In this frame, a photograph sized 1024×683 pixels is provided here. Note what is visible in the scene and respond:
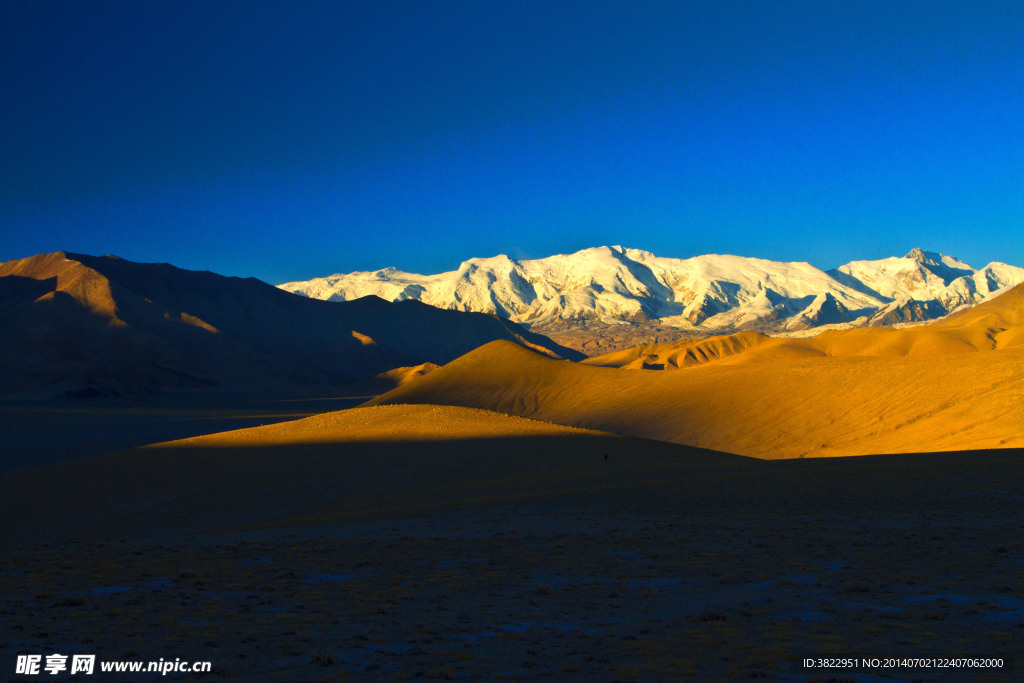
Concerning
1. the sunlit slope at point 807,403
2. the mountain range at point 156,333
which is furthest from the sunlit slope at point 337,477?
the mountain range at point 156,333

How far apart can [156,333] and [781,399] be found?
124112 mm

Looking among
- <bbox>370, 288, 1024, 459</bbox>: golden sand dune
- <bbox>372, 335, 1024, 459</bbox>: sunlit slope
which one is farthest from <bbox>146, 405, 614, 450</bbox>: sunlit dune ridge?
<bbox>370, 288, 1024, 459</bbox>: golden sand dune

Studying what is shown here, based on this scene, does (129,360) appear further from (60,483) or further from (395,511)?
(395,511)

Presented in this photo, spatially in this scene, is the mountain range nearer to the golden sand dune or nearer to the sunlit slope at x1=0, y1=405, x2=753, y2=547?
the golden sand dune

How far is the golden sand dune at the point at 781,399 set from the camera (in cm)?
3784

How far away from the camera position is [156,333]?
14388 cm

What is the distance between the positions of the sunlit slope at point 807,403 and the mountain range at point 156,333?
67979 mm

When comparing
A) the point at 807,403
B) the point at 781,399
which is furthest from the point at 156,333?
the point at 807,403

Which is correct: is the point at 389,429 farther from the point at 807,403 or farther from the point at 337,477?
the point at 807,403

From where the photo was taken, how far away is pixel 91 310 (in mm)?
139875

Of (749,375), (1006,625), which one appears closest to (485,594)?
(1006,625)

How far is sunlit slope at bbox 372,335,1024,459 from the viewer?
1468 inches

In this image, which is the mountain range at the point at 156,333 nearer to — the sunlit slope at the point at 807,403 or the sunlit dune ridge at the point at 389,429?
the sunlit slope at the point at 807,403

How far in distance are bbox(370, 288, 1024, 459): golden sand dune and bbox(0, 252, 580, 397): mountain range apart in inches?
2291
